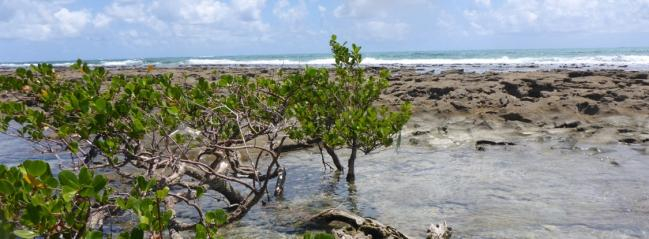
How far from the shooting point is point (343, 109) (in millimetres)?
7285

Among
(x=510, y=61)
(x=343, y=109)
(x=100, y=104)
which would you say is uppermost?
(x=100, y=104)

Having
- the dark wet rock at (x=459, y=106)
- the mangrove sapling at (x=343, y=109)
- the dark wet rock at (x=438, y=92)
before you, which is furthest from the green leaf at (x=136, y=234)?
the dark wet rock at (x=438, y=92)

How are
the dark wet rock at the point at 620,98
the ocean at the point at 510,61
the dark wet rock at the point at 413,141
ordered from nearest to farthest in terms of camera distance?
the dark wet rock at the point at 413,141 → the dark wet rock at the point at 620,98 → the ocean at the point at 510,61

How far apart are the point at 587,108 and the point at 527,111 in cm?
153

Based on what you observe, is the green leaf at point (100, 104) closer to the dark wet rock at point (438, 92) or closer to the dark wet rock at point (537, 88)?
the dark wet rock at point (438, 92)

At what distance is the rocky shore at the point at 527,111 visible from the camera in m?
11.4

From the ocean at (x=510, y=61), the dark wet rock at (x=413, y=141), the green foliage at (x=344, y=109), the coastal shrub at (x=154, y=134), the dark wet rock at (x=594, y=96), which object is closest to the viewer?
the coastal shrub at (x=154, y=134)

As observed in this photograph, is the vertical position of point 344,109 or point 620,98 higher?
point 344,109

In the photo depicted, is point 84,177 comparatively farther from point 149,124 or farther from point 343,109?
point 343,109

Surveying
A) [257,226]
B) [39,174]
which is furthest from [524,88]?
[39,174]

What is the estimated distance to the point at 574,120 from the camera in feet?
40.3

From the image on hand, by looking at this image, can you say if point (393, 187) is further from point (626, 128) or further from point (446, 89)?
point (446, 89)

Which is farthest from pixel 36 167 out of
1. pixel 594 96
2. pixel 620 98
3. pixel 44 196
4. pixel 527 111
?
pixel 594 96

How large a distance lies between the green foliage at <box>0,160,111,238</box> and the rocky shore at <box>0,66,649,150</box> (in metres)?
7.15
